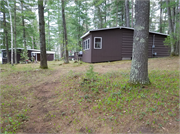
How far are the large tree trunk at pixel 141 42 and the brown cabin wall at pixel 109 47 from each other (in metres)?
8.30

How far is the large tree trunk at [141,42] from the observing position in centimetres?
357

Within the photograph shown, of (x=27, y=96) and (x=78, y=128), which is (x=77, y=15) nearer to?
(x=27, y=96)

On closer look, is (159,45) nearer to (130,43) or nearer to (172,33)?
(130,43)

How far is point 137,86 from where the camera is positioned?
3.66 meters

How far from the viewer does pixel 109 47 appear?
12211mm

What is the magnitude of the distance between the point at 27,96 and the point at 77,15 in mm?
18912

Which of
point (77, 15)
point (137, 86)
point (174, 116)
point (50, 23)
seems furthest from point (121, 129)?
point (50, 23)

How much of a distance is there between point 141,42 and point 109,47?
873 centimetres

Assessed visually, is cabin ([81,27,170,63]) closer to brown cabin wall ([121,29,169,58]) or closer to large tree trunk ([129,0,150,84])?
brown cabin wall ([121,29,169,58])

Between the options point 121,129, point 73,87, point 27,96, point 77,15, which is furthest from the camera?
point 77,15

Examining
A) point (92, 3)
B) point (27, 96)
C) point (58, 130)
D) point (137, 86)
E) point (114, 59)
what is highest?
point (92, 3)

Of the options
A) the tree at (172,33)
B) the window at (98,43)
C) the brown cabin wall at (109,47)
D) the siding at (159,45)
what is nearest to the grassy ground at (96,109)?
the tree at (172,33)

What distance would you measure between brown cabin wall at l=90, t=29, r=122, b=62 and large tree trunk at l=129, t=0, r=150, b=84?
8.30m

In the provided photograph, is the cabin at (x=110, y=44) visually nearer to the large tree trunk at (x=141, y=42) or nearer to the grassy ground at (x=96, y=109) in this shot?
the grassy ground at (x=96, y=109)
